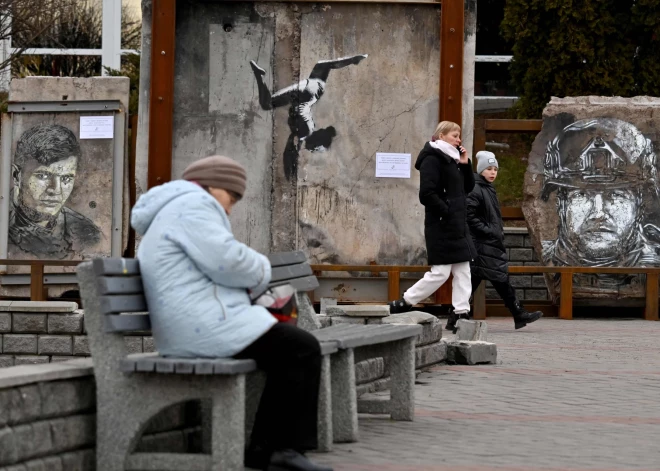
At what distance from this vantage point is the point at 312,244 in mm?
15648

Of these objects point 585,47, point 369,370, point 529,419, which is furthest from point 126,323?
point 585,47

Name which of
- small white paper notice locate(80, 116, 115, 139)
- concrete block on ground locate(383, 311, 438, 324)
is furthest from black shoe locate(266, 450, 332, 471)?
small white paper notice locate(80, 116, 115, 139)

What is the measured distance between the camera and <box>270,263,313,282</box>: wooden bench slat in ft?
25.0

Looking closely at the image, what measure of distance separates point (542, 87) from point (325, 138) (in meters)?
7.97

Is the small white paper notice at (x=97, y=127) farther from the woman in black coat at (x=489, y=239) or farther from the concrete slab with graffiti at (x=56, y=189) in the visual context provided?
the woman in black coat at (x=489, y=239)

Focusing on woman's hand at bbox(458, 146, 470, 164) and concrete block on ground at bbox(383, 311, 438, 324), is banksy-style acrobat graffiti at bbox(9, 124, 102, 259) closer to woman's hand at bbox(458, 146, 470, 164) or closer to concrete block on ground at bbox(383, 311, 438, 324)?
woman's hand at bbox(458, 146, 470, 164)

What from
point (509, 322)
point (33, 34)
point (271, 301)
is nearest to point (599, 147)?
point (509, 322)

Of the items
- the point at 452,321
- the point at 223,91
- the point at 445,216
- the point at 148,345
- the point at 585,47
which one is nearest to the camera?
the point at 148,345

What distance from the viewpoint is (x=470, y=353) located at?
11.1 m

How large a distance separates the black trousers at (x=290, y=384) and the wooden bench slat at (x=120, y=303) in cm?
47

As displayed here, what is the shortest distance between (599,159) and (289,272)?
9.97 meters

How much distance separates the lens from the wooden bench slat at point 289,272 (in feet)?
25.0

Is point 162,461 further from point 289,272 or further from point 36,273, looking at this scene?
point 36,273

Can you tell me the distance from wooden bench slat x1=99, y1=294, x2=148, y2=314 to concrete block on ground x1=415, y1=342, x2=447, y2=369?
4.32 metres
